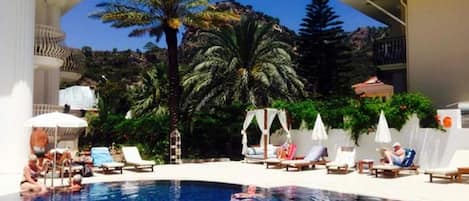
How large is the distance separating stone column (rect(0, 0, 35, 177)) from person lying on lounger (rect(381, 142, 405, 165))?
12005 mm

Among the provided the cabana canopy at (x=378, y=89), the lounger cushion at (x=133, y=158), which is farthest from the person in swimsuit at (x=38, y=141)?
the cabana canopy at (x=378, y=89)

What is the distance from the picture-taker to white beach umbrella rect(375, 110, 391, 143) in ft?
53.7

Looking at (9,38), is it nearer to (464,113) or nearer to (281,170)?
(281,170)

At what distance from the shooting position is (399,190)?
12.0 m

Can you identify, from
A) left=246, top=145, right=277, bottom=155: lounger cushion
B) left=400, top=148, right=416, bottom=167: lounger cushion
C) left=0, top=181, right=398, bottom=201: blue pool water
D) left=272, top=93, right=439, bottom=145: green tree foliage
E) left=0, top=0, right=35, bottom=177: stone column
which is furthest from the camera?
left=246, top=145, right=277, bottom=155: lounger cushion

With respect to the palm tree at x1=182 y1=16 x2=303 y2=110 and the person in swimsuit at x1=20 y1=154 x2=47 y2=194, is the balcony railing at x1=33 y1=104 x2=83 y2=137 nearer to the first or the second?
the palm tree at x1=182 y1=16 x2=303 y2=110

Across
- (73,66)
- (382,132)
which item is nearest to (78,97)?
(73,66)

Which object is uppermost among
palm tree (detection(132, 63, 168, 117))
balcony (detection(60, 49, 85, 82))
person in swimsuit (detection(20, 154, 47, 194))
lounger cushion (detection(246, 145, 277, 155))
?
balcony (detection(60, 49, 85, 82))

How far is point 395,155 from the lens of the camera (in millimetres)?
15586

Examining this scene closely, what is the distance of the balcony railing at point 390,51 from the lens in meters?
22.2

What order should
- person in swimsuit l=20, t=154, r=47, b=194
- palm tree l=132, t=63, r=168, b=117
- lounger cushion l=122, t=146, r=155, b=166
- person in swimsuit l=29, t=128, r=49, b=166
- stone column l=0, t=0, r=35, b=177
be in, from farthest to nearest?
1. palm tree l=132, t=63, r=168, b=117
2. lounger cushion l=122, t=146, r=155, b=166
3. stone column l=0, t=0, r=35, b=177
4. person in swimsuit l=29, t=128, r=49, b=166
5. person in swimsuit l=20, t=154, r=47, b=194

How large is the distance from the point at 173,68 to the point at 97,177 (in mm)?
7069

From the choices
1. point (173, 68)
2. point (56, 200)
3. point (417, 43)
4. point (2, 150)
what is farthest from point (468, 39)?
point (2, 150)

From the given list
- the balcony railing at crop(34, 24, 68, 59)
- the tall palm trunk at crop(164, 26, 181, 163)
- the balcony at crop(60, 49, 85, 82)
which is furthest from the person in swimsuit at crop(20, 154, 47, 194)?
the balcony at crop(60, 49, 85, 82)
